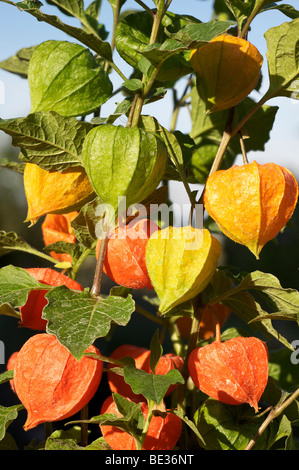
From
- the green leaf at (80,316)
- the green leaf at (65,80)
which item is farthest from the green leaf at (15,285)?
the green leaf at (65,80)

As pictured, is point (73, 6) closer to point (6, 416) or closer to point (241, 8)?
point (241, 8)

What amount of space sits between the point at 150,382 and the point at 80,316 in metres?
0.08

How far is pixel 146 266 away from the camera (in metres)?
0.52

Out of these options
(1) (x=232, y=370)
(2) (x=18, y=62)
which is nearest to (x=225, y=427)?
(1) (x=232, y=370)

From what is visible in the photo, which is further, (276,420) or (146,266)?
(276,420)

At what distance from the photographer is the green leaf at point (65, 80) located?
21.3 inches

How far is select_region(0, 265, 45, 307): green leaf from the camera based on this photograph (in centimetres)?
50

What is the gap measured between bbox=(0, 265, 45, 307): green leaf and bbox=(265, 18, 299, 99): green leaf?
0.33 metres

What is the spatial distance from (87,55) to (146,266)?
0.23 meters

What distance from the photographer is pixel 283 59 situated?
1.92 feet

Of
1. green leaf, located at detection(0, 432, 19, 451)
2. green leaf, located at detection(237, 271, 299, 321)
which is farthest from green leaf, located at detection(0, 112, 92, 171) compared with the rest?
green leaf, located at detection(0, 432, 19, 451)

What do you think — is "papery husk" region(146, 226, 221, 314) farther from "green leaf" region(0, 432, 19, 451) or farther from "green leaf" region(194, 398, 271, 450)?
"green leaf" region(0, 432, 19, 451)

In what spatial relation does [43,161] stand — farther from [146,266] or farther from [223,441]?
[223,441]
